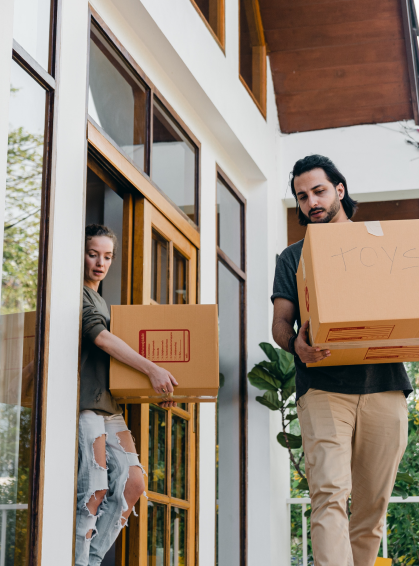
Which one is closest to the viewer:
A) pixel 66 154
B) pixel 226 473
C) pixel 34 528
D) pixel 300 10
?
pixel 34 528

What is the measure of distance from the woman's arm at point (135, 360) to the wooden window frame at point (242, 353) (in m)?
1.98

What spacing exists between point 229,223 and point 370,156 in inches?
52.2

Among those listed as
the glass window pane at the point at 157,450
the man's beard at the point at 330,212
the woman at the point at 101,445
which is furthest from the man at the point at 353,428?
the glass window pane at the point at 157,450

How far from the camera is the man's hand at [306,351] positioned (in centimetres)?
214

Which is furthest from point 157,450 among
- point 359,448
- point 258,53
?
point 258,53

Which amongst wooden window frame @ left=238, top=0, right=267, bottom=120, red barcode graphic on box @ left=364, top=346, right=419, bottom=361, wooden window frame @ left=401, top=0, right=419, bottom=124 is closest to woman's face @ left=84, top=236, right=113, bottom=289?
red barcode graphic on box @ left=364, top=346, right=419, bottom=361

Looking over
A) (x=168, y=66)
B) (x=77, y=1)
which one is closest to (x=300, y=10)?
(x=168, y=66)

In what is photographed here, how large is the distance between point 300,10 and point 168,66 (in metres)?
2.08

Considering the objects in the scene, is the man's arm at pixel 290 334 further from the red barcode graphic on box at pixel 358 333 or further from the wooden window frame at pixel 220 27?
the wooden window frame at pixel 220 27

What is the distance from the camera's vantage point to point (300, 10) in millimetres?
5457

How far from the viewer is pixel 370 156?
555cm

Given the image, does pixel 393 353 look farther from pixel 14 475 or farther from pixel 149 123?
pixel 149 123

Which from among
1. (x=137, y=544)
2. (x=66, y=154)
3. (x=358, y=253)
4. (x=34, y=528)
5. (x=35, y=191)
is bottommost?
(x=137, y=544)

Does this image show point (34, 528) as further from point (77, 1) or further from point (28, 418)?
point (77, 1)
